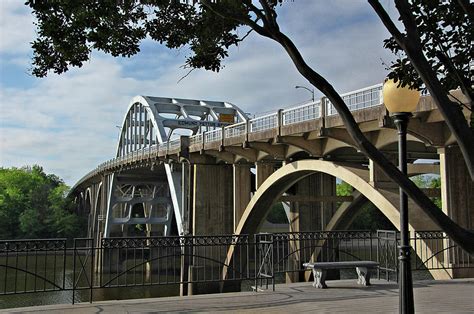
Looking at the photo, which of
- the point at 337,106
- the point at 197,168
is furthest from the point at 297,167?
the point at 337,106

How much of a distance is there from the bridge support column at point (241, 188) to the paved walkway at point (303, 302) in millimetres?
16979

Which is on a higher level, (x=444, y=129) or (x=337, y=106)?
(x=444, y=129)

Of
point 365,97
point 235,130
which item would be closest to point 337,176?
point 365,97

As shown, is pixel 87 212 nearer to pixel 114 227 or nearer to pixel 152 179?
pixel 114 227

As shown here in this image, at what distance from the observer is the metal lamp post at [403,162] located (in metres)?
5.41

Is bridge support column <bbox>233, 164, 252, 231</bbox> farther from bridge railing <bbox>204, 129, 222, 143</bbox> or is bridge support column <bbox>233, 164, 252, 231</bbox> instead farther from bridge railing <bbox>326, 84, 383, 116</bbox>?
bridge railing <bbox>326, 84, 383, 116</bbox>

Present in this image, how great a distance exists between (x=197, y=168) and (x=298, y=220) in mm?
7065

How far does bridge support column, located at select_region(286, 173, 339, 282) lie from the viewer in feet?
82.0

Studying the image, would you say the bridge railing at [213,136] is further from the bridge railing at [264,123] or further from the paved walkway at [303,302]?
the paved walkway at [303,302]

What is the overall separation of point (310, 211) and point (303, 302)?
17.6 metres

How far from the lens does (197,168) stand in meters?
28.9

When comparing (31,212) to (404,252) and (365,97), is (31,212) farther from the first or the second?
(404,252)

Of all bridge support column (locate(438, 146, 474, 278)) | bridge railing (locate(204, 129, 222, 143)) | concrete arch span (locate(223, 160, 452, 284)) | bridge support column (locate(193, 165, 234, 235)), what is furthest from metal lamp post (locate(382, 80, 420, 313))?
bridge support column (locate(193, 165, 234, 235))

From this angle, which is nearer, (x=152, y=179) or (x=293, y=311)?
(x=293, y=311)
